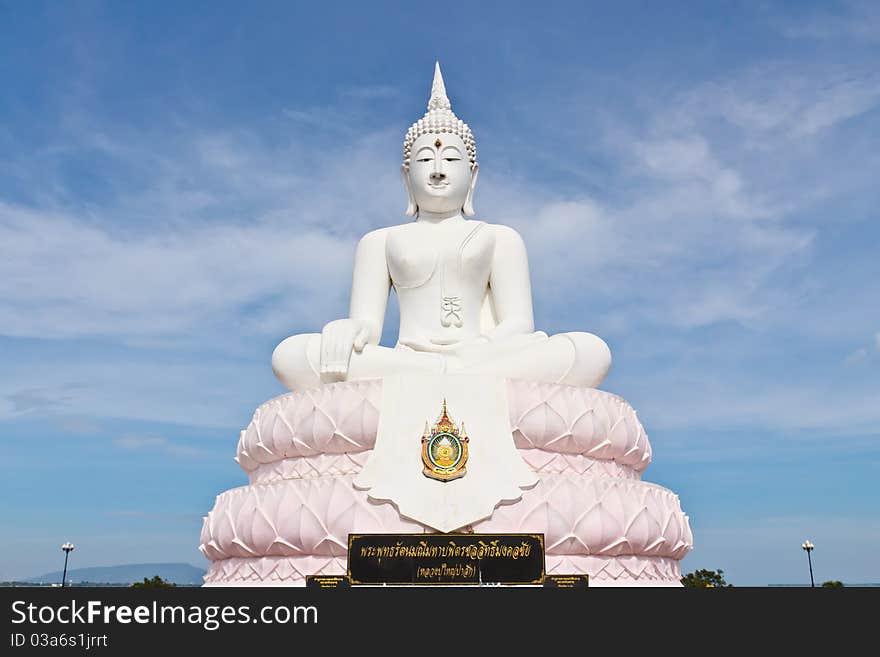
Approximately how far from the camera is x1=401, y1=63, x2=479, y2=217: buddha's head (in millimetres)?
11398

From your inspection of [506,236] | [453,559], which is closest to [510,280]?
[506,236]

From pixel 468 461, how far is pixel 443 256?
3571mm

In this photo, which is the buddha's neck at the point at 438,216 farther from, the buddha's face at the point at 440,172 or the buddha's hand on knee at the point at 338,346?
the buddha's hand on knee at the point at 338,346

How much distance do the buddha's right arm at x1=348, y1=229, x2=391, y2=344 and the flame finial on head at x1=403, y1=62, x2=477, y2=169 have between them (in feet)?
4.42

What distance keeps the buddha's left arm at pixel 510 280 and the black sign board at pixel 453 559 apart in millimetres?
3855

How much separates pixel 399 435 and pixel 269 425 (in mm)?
1675

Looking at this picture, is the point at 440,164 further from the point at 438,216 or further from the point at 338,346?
the point at 338,346

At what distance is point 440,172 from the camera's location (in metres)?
11.4

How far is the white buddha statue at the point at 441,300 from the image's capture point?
30.8ft

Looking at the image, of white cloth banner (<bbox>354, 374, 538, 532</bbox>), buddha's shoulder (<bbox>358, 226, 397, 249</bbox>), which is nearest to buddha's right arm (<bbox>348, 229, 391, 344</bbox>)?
buddha's shoulder (<bbox>358, 226, 397, 249</bbox>)

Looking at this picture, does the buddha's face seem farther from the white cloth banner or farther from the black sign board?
the black sign board

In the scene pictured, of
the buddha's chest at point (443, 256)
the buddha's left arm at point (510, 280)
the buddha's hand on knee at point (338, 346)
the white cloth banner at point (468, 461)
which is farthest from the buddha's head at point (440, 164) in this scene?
the white cloth banner at point (468, 461)

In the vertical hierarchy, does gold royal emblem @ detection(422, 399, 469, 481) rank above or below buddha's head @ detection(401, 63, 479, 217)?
below

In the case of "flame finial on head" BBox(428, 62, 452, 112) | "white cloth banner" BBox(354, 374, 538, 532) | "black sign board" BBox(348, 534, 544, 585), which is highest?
"flame finial on head" BBox(428, 62, 452, 112)
